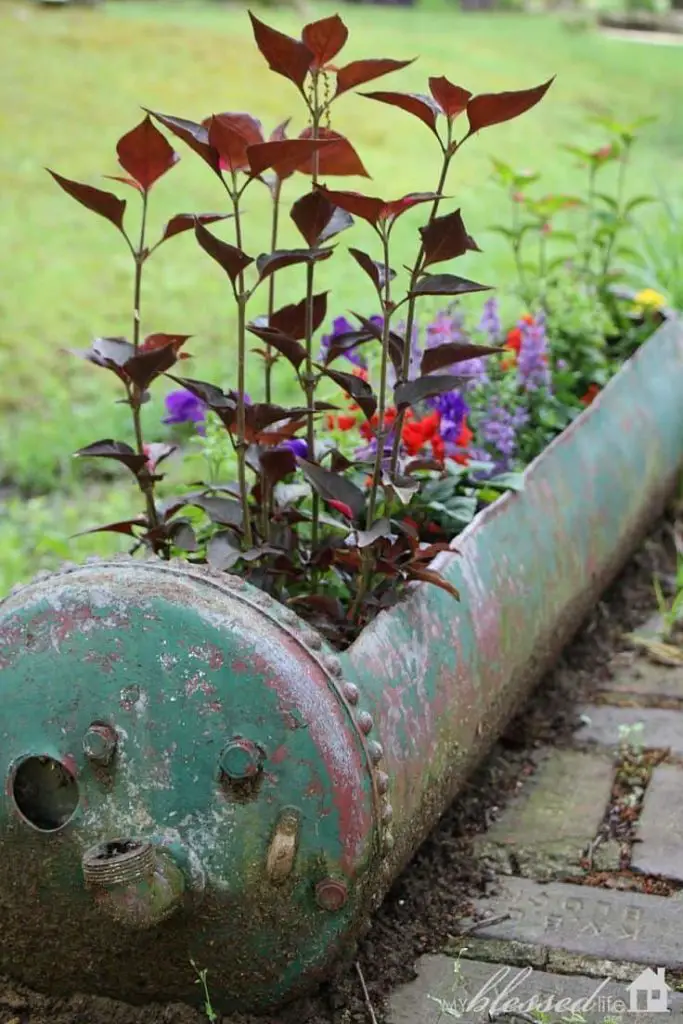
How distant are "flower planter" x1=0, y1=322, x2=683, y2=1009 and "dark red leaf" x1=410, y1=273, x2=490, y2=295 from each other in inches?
20.1

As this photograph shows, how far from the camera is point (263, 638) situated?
1794 mm

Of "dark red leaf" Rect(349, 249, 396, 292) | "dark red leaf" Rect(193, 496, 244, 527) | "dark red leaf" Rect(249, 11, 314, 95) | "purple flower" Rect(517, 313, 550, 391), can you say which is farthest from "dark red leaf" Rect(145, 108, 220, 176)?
"purple flower" Rect(517, 313, 550, 391)

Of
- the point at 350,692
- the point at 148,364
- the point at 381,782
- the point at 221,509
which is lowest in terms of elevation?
the point at 381,782

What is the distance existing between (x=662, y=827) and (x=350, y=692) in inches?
35.6

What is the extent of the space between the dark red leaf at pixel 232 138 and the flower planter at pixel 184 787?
1.89 feet

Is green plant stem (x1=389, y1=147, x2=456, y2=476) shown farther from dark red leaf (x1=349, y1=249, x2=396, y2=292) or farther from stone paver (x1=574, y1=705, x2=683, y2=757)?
stone paver (x1=574, y1=705, x2=683, y2=757)

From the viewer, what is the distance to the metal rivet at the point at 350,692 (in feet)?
6.01

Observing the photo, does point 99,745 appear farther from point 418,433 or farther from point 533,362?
point 533,362

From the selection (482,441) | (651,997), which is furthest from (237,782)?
(482,441)

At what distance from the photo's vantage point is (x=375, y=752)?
183 centimetres

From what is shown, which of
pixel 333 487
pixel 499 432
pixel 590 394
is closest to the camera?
pixel 333 487

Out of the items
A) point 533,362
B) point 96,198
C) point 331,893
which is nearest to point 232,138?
point 96,198

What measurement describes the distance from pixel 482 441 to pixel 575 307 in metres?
0.86

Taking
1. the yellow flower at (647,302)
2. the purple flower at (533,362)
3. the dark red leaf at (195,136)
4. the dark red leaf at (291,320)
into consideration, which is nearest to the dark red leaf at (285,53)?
the dark red leaf at (195,136)
